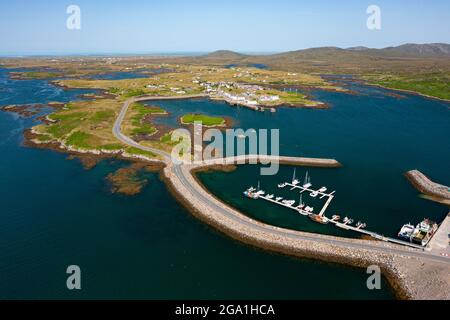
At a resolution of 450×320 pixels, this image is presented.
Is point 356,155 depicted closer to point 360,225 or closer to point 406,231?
point 360,225

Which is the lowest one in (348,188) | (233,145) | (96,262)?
(96,262)

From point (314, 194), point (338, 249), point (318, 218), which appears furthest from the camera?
point (314, 194)

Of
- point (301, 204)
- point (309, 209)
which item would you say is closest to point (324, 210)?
point (309, 209)

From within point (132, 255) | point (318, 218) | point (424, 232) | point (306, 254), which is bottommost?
point (132, 255)

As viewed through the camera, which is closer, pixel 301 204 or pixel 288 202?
pixel 301 204

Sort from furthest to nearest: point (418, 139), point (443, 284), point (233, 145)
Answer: point (418, 139), point (233, 145), point (443, 284)
